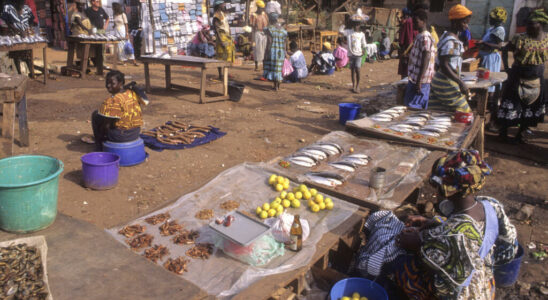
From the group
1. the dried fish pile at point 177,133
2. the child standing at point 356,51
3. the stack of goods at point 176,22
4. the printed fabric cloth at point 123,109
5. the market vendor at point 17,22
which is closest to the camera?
the printed fabric cloth at point 123,109

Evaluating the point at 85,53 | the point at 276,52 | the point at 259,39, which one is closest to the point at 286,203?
the point at 276,52

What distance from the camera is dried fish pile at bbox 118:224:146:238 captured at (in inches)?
144

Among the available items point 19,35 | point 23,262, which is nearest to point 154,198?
point 23,262

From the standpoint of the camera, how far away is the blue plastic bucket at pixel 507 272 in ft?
12.0

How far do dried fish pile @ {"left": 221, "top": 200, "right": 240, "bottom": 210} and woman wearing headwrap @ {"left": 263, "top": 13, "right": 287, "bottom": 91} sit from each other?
765 centimetres

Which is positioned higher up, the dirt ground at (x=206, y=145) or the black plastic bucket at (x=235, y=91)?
the black plastic bucket at (x=235, y=91)

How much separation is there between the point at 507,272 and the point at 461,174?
164cm

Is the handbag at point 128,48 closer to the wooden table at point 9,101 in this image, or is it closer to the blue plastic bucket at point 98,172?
the wooden table at point 9,101

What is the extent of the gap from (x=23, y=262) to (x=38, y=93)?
9.03 m

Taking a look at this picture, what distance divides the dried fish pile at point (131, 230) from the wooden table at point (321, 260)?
4.25 ft

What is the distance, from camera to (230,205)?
4.20 metres

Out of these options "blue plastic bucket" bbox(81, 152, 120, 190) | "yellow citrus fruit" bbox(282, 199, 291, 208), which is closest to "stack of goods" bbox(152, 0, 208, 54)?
"blue plastic bucket" bbox(81, 152, 120, 190)

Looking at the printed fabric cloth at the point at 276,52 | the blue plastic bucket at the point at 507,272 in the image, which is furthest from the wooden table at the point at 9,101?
the printed fabric cloth at the point at 276,52

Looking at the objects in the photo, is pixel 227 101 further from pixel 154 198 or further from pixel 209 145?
pixel 154 198
